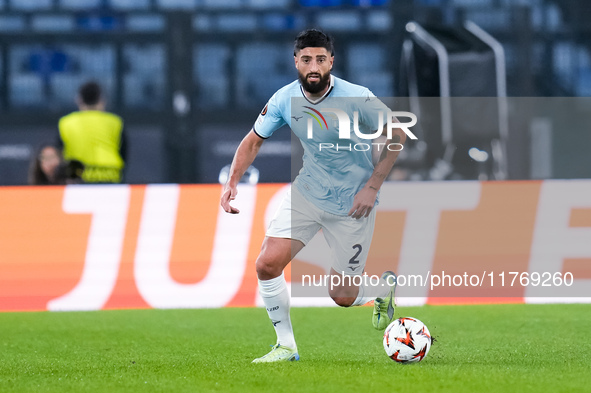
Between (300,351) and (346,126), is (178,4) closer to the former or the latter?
(300,351)

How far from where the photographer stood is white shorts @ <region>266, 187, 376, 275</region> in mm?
5863

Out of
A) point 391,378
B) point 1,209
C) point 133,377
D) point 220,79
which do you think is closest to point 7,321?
point 1,209

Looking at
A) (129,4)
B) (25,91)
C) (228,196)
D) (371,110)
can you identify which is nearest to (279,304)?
Answer: (228,196)

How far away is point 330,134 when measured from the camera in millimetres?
5840

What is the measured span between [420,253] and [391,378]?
13.6ft

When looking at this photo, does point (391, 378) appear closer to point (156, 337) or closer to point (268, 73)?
point (156, 337)

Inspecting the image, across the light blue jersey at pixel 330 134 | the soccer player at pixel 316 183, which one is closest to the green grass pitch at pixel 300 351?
the soccer player at pixel 316 183

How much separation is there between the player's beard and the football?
1.43m

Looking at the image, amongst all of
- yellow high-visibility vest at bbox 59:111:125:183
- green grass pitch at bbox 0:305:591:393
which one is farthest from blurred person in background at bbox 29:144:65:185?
green grass pitch at bbox 0:305:591:393

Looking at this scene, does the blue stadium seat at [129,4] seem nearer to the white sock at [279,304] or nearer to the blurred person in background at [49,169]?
the blurred person in background at [49,169]

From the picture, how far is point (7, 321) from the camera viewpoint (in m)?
8.40

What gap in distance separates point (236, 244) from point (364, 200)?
358 cm

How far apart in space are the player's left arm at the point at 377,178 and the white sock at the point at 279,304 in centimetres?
63

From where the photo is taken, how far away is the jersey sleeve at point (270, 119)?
5.92m
